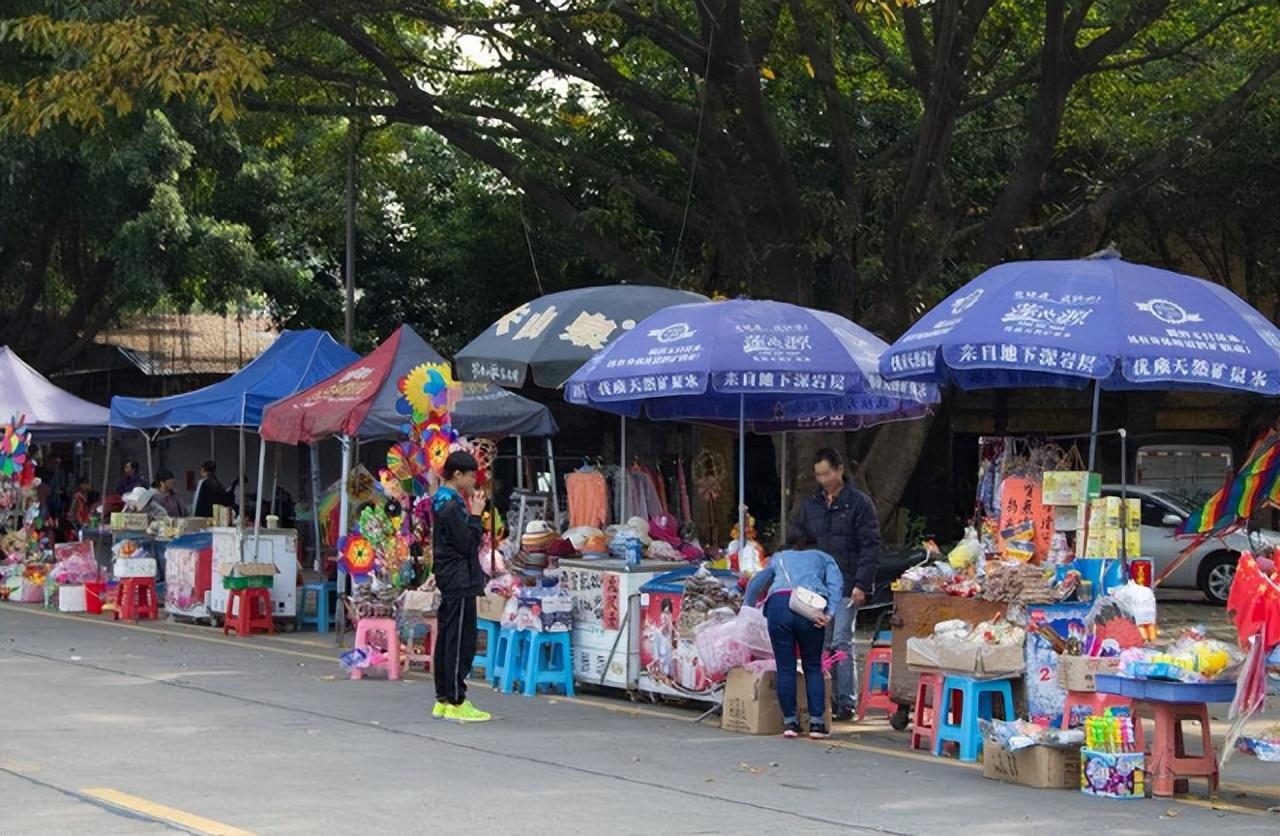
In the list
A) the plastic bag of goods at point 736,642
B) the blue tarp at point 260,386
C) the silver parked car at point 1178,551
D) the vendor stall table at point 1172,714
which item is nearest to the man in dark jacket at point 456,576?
the plastic bag of goods at point 736,642

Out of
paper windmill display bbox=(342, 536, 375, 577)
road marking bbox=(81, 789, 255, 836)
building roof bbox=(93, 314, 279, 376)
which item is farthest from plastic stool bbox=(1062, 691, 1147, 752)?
building roof bbox=(93, 314, 279, 376)

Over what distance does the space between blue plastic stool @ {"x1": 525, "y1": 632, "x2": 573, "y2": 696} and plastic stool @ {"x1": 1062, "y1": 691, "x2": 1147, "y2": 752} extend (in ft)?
14.6

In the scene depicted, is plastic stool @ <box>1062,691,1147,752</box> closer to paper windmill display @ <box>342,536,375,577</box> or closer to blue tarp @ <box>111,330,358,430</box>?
paper windmill display @ <box>342,536,375,577</box>

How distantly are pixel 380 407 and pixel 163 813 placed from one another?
345 inches

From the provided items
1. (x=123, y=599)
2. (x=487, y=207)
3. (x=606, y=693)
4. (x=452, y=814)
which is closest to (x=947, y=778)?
(x=452, y=814)

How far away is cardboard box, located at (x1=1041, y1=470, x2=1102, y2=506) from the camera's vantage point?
10.8 m

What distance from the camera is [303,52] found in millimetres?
20719

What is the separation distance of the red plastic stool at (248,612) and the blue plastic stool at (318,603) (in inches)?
19.0

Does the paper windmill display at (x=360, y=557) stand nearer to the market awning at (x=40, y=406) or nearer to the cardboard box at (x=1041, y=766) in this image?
the cardboard box at (x=1041, y=766)

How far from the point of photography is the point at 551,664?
13.6 metres

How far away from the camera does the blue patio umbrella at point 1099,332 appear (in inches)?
391

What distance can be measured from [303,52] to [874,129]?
8.25 m

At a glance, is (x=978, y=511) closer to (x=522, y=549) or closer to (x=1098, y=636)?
(x=1098, y=636)

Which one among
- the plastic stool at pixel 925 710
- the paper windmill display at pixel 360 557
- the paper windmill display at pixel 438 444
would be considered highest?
the paper windmill display at pixel 438 444
